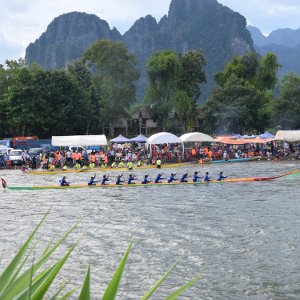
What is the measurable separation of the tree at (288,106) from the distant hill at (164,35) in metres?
105

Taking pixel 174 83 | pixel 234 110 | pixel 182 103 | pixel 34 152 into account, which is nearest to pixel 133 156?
pixel 34 152

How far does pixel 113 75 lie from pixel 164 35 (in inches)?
4713

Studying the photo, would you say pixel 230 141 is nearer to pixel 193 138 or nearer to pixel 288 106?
pixel 193 138

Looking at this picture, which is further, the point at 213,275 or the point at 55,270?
the point at 213,275

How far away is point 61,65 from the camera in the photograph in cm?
17250

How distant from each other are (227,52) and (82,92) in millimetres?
122615

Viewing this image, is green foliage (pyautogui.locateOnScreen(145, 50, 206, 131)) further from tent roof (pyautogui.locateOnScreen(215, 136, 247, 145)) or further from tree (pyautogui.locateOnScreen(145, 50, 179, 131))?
tent roof (pyautogui.locateOnScreen(215, 136, 247, 145))

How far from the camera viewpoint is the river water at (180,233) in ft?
33.6

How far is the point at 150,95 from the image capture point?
214 feet

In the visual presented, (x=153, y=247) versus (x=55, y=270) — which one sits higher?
(x=55, y=270)

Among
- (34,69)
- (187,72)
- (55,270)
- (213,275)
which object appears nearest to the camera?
(55,270)

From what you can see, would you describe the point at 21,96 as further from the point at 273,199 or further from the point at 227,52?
the point at 227,52

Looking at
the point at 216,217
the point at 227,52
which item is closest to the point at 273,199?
the point at 216,217

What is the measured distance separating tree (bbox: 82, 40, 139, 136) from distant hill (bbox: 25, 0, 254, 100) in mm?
95414
